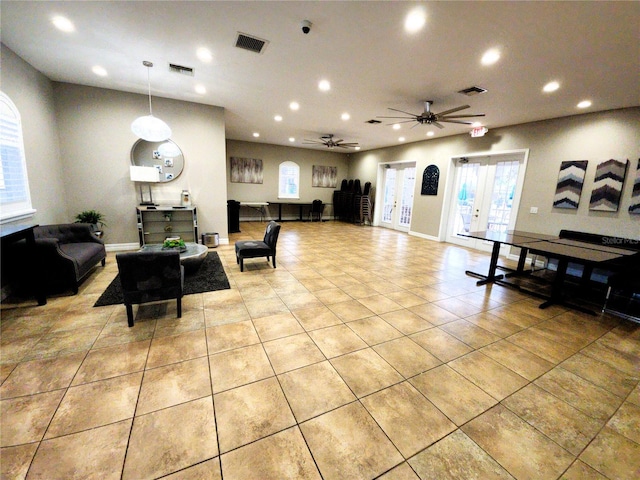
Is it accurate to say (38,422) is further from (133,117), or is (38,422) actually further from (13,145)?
(133,117)

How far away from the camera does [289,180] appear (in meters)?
10.8

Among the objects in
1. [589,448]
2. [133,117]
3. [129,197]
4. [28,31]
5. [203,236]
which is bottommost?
[589,448]

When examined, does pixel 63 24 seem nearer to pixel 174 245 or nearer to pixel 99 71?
pixel 99 71

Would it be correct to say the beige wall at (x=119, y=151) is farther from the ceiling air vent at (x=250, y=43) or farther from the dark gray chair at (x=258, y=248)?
the ceiling air vent at (x=250, y=43)

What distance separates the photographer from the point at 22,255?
3006 millimetres

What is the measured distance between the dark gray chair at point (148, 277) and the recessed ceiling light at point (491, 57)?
158 inches

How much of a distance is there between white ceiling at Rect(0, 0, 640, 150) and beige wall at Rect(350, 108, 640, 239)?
0.34 meters

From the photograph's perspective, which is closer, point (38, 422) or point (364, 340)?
point (38, 422)

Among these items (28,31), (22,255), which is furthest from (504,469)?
(28,31)

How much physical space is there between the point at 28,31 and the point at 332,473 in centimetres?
510

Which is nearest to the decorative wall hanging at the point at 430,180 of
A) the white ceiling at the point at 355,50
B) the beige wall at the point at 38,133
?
the white ceiling at the point at 355,50

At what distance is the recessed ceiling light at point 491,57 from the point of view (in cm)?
285

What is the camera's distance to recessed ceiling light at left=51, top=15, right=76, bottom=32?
2658mm

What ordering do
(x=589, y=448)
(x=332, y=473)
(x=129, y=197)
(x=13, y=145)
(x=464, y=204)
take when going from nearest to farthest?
(x=332, y=473), (x=589, y=448), (x=13, y=145), (x=129, y=197), (x=464, y=204)
